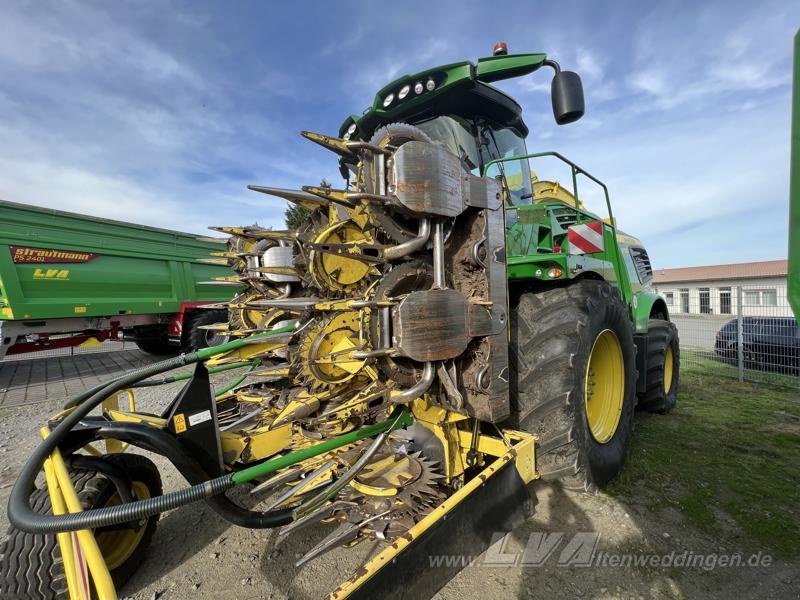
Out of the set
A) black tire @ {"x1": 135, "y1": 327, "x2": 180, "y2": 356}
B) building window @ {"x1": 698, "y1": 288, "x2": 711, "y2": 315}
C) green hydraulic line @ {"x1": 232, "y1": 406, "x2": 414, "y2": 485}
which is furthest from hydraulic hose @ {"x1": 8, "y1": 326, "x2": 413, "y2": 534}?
building window @ {"x1": 698, "y1": 288, "x2": 711, "y2": 315}

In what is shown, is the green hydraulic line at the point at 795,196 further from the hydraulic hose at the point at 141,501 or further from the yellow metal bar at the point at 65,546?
the yellow metal bar at the point at 65,546

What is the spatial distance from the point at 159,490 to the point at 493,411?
1.87m

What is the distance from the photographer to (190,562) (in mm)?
2123

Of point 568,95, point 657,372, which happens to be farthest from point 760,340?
point 568,95

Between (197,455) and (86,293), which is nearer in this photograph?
(197,455)

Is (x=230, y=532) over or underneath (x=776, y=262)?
underneath

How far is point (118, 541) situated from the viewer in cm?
201

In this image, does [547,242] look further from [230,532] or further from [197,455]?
[230,532]

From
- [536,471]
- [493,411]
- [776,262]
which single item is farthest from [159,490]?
[776,262]

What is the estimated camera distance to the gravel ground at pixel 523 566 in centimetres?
186

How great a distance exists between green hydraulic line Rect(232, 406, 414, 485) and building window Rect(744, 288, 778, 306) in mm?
7157

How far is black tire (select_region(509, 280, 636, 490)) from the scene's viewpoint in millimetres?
2129

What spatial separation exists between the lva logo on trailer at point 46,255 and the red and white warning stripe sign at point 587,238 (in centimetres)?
788

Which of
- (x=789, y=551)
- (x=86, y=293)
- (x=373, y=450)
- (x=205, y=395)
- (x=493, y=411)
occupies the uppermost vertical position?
(x=86, y=293)
